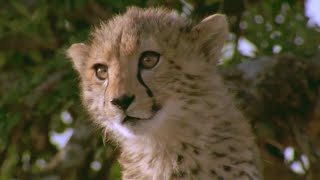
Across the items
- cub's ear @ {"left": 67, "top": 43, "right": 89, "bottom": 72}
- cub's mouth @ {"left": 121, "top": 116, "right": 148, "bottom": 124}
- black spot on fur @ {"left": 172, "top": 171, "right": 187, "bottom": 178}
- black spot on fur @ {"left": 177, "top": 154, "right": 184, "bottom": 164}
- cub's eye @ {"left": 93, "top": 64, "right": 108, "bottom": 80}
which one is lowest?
black spot on fur @ {"left": 172, "top": 171, "right": 187, "bottom": 178}

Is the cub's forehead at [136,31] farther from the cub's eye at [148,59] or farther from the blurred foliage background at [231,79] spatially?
the blurred foliage background at [231,79]

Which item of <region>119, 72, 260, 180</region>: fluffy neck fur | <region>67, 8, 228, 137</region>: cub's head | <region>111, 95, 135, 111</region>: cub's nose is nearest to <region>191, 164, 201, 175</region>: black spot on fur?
<region>119, 72, 260, 180</region>: fluffy neck fur

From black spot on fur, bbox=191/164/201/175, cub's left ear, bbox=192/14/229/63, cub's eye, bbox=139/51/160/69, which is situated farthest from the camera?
cub's left ear, bbox=192/14/229/63

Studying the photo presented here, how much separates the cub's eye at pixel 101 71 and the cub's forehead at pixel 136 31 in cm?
6

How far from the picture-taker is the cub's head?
13.7 ft

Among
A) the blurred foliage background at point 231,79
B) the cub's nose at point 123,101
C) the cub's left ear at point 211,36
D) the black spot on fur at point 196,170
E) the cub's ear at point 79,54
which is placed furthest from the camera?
the blurred foliage background at point 231,79

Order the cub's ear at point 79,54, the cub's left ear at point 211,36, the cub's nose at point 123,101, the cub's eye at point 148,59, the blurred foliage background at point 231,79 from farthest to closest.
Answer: the blurred foliage background at point 231,79, the cub's ear at point 79,54, the cub's left ear at point 211,36, the cub's eye at point 148,59, the cub's nose at point 123,101

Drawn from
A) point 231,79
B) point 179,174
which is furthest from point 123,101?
point 231,79

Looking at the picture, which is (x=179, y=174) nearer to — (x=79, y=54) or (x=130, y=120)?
(x=130, y=120)

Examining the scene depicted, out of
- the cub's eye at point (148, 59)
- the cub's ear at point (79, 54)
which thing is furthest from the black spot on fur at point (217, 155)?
the cub's ear at point (79, 54)

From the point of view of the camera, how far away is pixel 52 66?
584cm

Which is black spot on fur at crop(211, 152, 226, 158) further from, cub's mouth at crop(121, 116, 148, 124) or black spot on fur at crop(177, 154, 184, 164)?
cub's mouth at crop(121, 116, 148, 124)

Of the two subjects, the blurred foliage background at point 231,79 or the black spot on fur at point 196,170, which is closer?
the black spot on fur at point 196,170

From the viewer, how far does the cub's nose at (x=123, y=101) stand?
13.5 feet
